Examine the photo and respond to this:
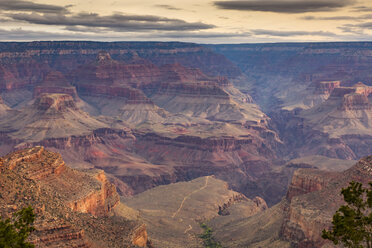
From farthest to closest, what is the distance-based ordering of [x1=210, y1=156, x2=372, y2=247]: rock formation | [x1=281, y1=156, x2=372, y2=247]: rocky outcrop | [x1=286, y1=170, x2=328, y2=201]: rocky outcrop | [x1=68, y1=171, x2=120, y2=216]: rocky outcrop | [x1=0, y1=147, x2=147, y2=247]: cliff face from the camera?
[x1=286, y1=170, x2=328, y2=201]: rocky outcrop < [x1=68, y1=171, x2=120, y2=216]: rocky outcrop < [x1=210, y1=156, x2=372, y2=247]: rock formation < [x1=281, y1=156, x2=372, y2=247]: rocky outcrop < [x1=0, y1=147, x2=147, y2=247]: cliff face

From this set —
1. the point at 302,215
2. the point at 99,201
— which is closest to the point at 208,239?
the point at 99,201

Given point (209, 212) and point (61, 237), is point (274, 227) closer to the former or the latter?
point (209, 212)

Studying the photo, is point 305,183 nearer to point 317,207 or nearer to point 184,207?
point 317,207

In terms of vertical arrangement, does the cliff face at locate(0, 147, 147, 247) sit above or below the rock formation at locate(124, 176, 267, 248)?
above

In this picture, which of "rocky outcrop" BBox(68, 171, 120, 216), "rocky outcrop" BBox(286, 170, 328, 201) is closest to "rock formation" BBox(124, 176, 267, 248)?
"rocky outcrop" BBox(68, 171, 120, 216)

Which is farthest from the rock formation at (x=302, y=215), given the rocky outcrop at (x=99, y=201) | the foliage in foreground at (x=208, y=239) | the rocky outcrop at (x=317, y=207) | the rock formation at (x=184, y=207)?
the rocky outcrop at (x=99, y=201)

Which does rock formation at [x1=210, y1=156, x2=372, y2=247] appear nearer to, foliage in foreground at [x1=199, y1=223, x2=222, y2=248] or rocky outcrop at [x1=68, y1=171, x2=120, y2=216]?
foliage in foreground at [x1=199, y1=223, x2=222, y2=248]

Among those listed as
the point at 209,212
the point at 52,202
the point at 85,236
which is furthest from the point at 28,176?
the point at 209,212
